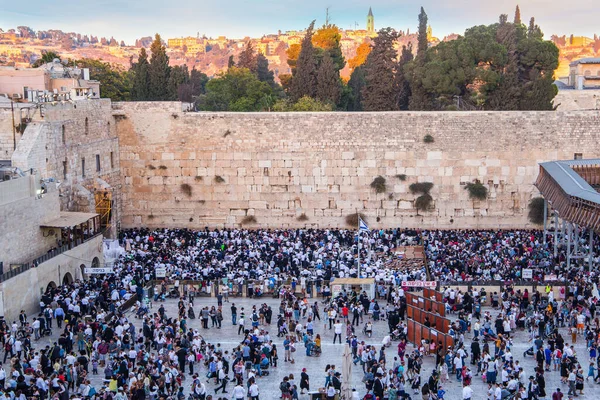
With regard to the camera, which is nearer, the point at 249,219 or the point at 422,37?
the point at 249,219

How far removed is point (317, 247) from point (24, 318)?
462 inches

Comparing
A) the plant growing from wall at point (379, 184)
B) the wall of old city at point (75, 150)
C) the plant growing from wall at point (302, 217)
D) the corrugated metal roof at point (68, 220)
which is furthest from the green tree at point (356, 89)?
the corrugated metal roof at point (68, 220)

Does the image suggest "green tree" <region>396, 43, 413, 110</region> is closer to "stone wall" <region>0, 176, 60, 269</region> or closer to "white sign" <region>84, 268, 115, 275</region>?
"stone wall" <region>0, 176, 60, 269</region>

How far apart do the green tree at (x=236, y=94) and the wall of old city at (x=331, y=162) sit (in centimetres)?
1320

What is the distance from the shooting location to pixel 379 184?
3331cm

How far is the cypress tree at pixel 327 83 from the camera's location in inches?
1711

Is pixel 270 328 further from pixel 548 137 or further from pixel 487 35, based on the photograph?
pixel 487 35

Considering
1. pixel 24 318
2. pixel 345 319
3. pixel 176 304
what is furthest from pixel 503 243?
pixel 24 318

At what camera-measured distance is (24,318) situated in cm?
2045

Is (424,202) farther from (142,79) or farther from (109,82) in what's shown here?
(109,82)

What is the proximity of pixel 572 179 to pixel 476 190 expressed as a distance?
7.30 metres

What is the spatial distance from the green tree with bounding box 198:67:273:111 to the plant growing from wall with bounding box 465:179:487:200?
1722 cm

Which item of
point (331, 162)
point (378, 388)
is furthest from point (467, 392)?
point (331, 162)

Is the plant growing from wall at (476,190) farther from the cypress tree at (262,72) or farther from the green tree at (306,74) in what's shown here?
the cypress tree at (262,72)
